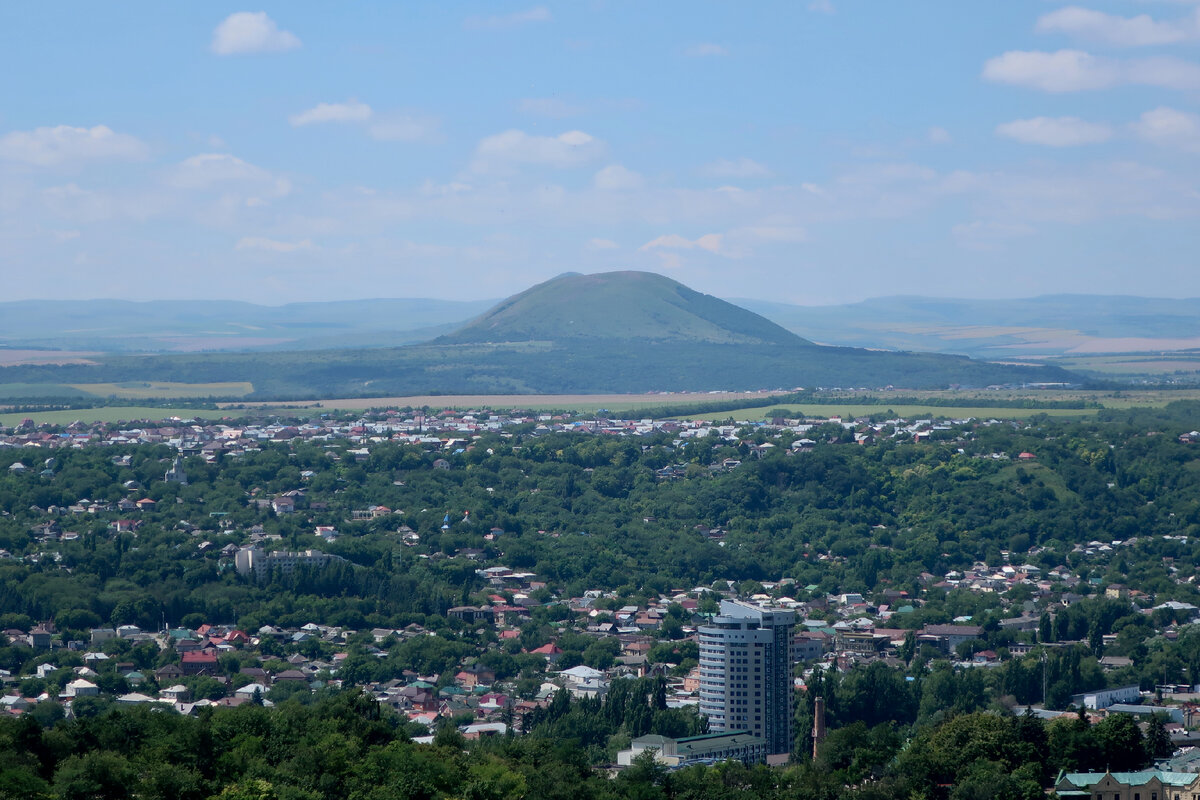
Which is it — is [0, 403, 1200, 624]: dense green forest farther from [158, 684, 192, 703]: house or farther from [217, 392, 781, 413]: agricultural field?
[217, 392, 781, 413]: agricultural field

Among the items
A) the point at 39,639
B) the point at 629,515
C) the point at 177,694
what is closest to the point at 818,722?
the point at 177,694

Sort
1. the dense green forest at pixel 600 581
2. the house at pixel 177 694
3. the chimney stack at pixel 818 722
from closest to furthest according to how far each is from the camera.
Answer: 1. the dense green forest at pixel 600 581
2. the chimney stack at pixel 818 722
3. the house at pixel 177 694

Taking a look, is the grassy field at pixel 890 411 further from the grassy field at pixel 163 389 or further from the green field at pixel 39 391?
the green field at pixel 39 391

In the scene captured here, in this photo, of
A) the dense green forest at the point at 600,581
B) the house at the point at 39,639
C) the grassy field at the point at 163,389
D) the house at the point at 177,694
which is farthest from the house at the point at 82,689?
the grassy field at the point at 163,389

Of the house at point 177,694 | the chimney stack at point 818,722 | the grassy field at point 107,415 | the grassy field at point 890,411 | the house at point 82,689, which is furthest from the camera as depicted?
the grassy field at point 107,415

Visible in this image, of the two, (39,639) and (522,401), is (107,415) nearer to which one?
(522,401)

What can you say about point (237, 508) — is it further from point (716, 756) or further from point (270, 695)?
point (716, 756)

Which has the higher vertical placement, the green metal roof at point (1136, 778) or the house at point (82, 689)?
the green metal roof at point (1136, 778)
